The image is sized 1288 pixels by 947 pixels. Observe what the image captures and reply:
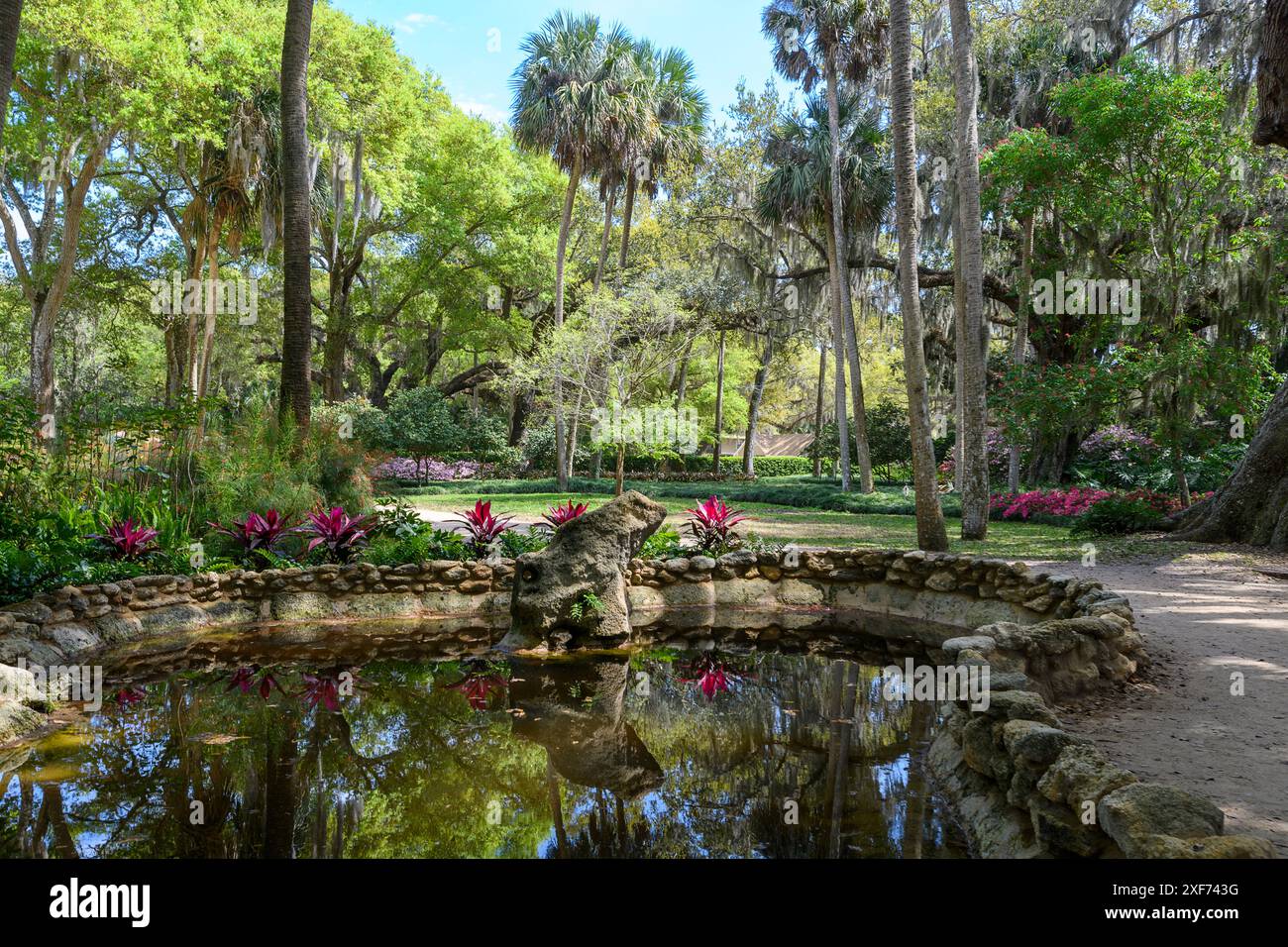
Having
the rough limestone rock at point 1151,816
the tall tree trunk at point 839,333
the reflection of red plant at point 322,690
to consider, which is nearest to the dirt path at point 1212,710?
the rough limestone rock at point 1151,816

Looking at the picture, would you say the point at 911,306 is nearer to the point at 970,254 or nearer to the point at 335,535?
the point at 970,254

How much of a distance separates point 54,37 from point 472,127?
1318cm

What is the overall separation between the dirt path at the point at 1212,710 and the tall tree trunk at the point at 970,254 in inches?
185

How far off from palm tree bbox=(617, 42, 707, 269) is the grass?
8.96 metres

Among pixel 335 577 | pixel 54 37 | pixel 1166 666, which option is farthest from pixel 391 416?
pixel 1166 666

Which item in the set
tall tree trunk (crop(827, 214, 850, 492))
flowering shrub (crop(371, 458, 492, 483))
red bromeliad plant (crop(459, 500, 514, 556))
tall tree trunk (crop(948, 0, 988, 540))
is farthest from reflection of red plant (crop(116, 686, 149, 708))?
flowering shrub (crop(371, 458, 492, 483))

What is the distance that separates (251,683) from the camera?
5.56m

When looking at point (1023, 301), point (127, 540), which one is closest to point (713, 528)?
point (127, 540)

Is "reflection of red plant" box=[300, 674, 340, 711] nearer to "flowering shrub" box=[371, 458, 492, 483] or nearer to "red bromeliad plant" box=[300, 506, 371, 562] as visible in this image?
"red bromeliad plant" box=[300, 506, 371, 562]

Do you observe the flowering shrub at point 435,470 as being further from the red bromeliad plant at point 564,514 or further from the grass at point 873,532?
the red bromeliad plant at point 564,514

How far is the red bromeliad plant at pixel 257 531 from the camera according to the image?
788cm

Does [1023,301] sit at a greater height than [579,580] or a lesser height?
greater

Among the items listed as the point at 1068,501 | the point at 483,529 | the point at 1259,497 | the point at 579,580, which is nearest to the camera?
the point at 579,580

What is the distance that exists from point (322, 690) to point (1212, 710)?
544cm
